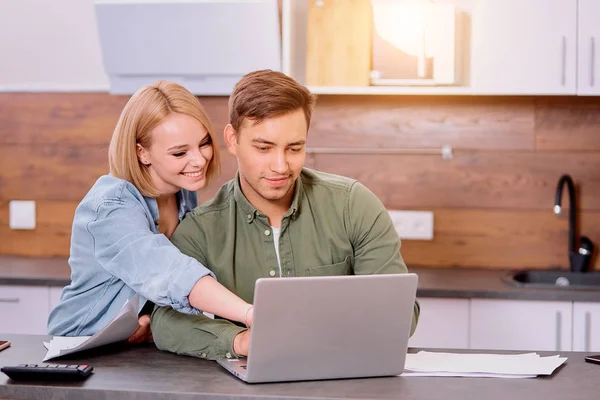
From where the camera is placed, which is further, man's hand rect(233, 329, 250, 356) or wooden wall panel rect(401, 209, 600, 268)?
wooden wall panel rect(401, 209, 600, 268)

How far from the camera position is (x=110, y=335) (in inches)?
71.0

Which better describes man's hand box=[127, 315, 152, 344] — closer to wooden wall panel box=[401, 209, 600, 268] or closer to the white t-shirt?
the white t-shirt

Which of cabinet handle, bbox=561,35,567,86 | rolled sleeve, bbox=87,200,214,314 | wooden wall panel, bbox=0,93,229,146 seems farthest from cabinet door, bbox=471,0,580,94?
rolled sleeve, bbox=87,200,214,314

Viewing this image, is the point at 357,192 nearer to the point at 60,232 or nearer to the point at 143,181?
the point at 143,181

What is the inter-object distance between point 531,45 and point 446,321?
1.02m

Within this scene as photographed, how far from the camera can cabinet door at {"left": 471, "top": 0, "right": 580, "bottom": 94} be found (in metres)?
3.07

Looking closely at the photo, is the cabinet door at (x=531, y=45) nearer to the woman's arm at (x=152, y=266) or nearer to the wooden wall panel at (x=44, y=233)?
the woman's arm at (x=152, y=266)

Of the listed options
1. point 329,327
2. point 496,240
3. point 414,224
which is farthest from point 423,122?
point 329,327

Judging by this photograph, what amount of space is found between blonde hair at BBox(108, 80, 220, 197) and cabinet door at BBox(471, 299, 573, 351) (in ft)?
4.38

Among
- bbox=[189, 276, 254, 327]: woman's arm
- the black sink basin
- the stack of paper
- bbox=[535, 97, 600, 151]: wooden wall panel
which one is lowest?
the black sink basin

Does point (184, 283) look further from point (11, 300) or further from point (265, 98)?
point (11, 300)

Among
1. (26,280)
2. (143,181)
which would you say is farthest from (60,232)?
(143,181)

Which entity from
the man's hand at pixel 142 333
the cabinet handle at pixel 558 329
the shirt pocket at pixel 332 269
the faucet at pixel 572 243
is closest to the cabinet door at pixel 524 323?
the cabinet handle at pixel 558 329

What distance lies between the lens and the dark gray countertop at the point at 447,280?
289 cm
